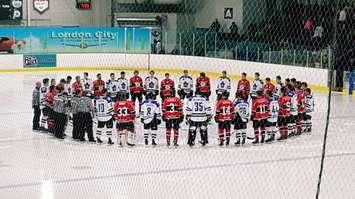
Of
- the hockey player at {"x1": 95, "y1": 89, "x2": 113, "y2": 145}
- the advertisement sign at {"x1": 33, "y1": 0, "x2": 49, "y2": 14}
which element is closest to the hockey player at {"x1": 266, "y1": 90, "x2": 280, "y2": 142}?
the hockey player at {"x1": 95, "y1": 89, "x2": 113, "y2": 145}

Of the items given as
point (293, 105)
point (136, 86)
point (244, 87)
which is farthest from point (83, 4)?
point (293, 105)

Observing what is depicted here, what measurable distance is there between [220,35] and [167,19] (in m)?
3.35

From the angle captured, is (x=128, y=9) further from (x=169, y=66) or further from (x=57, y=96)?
(x=57, y=96)

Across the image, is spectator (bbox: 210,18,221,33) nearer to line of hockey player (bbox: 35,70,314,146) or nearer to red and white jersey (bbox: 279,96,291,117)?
line of hockey player (bbox: 35,70,314,146)

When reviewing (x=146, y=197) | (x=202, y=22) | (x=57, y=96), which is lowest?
(x=146, y=197)

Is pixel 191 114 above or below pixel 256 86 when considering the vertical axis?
below

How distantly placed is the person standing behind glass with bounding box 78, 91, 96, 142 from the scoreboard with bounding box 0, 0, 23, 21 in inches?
377

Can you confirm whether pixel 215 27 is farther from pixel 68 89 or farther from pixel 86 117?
pixel 86 117

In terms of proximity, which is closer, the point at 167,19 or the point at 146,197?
the point at 146,197

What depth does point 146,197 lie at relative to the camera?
20.0 feet

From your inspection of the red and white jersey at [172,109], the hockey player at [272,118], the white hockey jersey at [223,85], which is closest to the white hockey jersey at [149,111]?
the red and white jersey at [172,109]

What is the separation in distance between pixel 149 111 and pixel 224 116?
887 millimetres

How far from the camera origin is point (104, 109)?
8.48 meters

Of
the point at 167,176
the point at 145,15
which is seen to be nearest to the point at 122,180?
the point at 167,176
